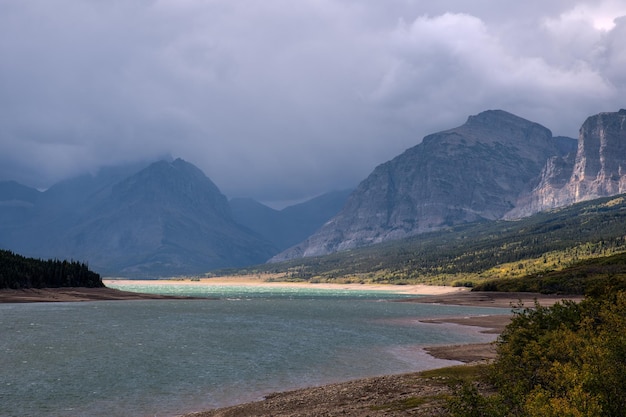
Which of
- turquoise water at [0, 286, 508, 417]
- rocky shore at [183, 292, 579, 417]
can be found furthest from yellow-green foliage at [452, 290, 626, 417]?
turquoise water at [0, 286, 508, 417]

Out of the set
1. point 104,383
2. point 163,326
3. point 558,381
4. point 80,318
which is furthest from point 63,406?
point 80,318

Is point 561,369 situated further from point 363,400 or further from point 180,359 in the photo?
point 180,359

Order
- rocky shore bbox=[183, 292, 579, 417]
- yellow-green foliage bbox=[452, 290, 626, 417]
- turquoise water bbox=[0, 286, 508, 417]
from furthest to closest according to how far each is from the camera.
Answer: turquoise water bbox=[0, 286, 508, 417] < rocky shore bbox=[183, 292, 579, 417] < yellow-green foliage bbox=[452, 290, 626, 417]

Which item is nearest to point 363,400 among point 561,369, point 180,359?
point 561,369

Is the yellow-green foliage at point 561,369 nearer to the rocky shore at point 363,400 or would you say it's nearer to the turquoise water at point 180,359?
the rocky shore at point 363,400

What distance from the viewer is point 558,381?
30609mm

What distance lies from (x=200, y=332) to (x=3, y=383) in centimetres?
5293

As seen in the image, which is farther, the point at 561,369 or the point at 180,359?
the point at 180,359

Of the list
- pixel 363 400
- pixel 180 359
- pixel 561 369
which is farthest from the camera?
pixel 180 359

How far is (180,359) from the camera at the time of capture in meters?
75.8

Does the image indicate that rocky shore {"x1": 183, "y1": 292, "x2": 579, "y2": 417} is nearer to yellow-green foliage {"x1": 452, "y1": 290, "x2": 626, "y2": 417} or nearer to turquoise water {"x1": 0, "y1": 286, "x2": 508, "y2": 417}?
turquoise water {"x1": 0, "y1": 286, "x2": 508, "y2": 417}

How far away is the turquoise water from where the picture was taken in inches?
2053

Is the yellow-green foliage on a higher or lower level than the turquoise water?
higher

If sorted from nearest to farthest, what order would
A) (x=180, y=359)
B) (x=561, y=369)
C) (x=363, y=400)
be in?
(x=561, y=369) < (x=363, y=400) < (x=180, y=359)
